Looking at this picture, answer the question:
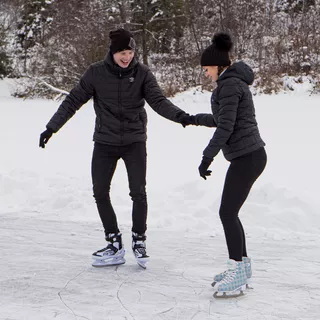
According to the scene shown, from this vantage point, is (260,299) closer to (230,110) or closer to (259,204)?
(230,110)

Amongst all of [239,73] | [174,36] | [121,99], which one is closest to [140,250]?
[121,99]

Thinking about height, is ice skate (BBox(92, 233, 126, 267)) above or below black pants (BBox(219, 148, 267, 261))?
below

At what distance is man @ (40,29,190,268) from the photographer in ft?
12.2

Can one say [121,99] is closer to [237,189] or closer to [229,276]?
[237,189]

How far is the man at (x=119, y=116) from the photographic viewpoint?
371 cm

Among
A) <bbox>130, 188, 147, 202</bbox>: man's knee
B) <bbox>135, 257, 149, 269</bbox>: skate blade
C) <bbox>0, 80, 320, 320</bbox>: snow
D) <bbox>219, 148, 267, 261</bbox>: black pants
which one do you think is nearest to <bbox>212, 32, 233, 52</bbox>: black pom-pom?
<bbox>219, 148, 267, 261</bbox>: black pants

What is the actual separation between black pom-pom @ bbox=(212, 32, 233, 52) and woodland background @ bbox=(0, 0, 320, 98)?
38.5 ft

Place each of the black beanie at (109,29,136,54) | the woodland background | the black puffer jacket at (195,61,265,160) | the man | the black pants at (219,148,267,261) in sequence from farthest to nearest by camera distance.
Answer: the woodland background < the man < the black beanie at (109,29,136,54) < the black pants at (219,148,267,261) < the black puffer jacket at (195,61,265,160)

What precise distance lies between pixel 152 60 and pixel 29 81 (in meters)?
4.23

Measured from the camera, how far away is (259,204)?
518cm

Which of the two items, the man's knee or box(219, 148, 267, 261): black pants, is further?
the man's knee

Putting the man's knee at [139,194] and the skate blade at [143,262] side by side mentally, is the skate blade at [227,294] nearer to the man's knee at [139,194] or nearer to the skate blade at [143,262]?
the skate blade at [143,262]

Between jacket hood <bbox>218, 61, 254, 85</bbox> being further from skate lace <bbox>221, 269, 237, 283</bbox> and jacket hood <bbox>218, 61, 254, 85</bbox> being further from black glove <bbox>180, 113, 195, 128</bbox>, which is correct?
skate lace <bbox>221, 269, 237, 283</bbox>

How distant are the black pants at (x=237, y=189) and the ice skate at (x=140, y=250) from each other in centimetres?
76
